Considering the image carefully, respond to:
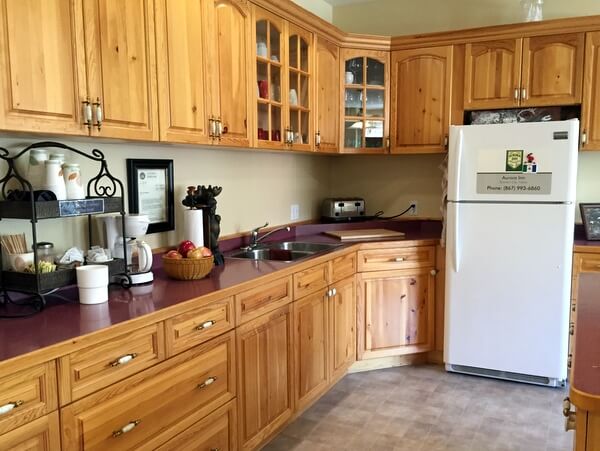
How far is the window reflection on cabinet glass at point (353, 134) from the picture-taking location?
147 inches

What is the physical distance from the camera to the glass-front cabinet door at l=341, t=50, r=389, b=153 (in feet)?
12.2

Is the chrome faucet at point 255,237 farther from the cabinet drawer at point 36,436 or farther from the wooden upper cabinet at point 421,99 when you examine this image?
the cabinet drawer at point 36,436

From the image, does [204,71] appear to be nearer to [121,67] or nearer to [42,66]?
[121,67]

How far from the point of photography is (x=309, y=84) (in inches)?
129

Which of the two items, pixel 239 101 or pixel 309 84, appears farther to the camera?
pixel 309 84

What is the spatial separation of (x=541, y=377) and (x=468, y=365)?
0.44 metres

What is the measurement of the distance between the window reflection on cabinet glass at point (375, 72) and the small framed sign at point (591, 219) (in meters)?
1.65

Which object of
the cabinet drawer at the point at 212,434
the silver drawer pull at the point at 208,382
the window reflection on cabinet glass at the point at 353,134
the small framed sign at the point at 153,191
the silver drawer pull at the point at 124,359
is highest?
the window reflection on cabinet glass at the point at 353,134

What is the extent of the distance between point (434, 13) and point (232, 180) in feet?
6.97

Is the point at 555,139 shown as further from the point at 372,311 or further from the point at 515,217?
the point at 372,311

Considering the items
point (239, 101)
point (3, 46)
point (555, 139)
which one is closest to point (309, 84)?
point (239, 101)

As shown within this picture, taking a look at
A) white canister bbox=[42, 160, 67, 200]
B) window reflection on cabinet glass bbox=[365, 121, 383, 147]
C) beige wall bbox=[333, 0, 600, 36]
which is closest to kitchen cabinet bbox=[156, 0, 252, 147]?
white canister bbox=[42, 160, 67, 200]

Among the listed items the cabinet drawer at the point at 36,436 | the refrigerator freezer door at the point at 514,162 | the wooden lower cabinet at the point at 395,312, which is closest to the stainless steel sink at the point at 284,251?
the wooden lower cabinet at the point at 395,312

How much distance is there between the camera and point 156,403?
1.74m
